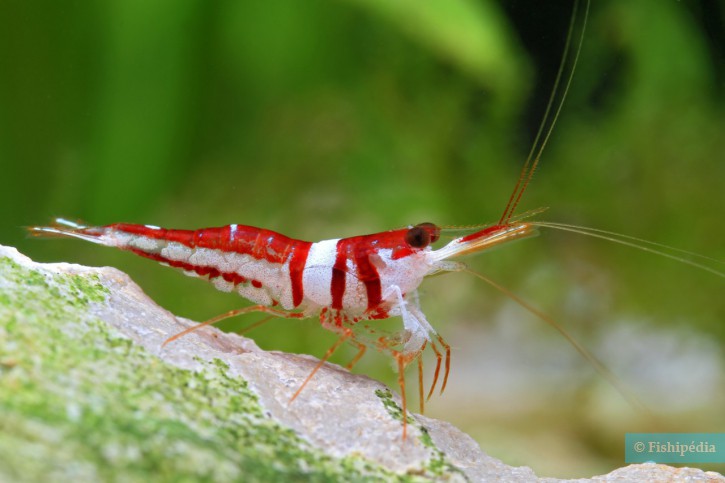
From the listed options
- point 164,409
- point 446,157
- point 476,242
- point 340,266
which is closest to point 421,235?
point 476,242

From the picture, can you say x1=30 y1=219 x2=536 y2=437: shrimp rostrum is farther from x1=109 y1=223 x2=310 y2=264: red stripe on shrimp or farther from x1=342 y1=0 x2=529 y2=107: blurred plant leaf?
x1=342 y1=0 x2=529 y2=107: blurred plant leaf

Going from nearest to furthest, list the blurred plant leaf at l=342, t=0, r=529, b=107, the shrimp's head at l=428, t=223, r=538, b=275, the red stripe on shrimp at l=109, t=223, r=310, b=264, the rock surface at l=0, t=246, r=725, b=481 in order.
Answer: the rock surface at l=0, t=246, r=725, b=481, the shrimp's head at l=428, t=223, r=538, b=275, the red stripe on shrimp at l=109, t=223, r=310, b=264, the blurred plant leaf at l=342, t=0, r=529, b=107

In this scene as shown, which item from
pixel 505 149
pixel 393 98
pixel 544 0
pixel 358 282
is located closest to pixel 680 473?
pixel 358 282

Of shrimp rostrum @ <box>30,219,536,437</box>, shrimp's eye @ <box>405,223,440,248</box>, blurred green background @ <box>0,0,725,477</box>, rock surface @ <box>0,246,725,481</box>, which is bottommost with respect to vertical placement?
rock surface @ <box>0,246,725,481</box>

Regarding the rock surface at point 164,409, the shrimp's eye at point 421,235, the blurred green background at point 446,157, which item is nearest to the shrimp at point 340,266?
the shrimp's eye at point 421,235

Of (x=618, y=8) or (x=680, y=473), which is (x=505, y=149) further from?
(x=680, y=473)

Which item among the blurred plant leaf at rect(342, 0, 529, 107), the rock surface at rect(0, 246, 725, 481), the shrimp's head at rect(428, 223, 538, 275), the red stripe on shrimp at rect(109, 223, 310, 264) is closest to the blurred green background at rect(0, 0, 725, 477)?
the blurred plant leaf at rect(342, 0, 529, 107)

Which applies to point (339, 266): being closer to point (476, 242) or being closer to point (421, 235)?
point (421, 235)
